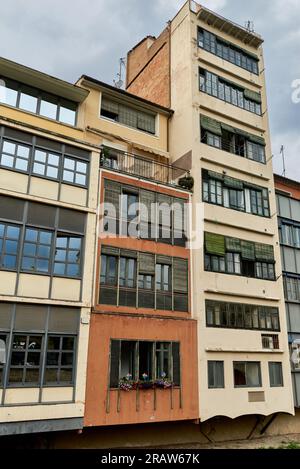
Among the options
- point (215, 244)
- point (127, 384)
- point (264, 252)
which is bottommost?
point (127, 384)

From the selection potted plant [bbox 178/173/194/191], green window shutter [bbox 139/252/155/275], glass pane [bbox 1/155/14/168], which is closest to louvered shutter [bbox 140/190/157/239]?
green window shutter [bbox 139/252/155/275]

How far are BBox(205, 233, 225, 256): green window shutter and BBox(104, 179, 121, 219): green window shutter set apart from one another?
4853 millimetres

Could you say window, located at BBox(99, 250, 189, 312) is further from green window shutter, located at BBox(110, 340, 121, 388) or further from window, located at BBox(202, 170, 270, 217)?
window, located at BBox(202, 170, 270, 217)

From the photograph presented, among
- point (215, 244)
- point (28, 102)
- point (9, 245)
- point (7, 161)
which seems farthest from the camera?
point (215, 244)

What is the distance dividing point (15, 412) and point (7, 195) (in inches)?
292

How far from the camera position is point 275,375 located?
768 inches

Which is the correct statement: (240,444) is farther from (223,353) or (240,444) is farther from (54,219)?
(54,219)

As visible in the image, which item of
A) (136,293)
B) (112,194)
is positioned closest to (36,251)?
(112,194)

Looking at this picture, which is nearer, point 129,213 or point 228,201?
point 129,213

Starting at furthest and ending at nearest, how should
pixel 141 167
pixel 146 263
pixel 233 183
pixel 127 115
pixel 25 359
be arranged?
pixel 233 183
pixel 127 115
pixel 141 167
pixel 146 263
pixel 25 359

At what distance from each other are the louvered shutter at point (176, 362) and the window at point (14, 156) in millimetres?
9469

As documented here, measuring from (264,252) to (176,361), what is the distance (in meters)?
8.03

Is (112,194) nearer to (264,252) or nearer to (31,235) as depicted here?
(31,235)
